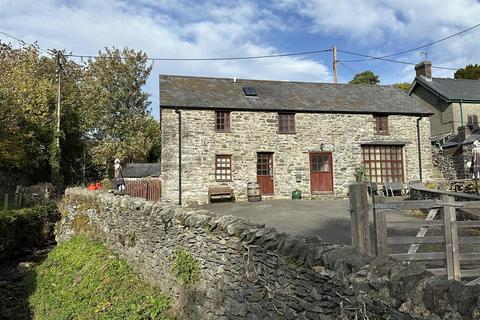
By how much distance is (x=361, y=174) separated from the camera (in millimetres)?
21172

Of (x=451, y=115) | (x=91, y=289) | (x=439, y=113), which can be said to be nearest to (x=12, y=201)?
(x=91, y=289)

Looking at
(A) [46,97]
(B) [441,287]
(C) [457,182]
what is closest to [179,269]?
(B) [441,287]

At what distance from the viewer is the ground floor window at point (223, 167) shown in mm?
19828

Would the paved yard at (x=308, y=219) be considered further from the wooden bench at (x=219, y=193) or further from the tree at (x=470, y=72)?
the tree at (x=470, y=72)

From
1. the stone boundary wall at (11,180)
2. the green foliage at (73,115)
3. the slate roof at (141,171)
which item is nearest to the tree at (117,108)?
the green foliage at (73,115)

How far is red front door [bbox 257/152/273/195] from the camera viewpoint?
66.6ft

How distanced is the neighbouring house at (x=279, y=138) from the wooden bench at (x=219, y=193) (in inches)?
13.2

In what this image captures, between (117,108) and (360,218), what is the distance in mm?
38648

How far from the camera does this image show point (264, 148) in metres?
20.5

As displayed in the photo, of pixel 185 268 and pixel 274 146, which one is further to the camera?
pixel 274 146

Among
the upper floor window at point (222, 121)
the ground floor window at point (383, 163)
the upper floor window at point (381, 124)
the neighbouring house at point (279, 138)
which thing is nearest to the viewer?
the neighbouring house at point (279, 138)

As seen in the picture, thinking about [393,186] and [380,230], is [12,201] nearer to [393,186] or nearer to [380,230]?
[380,230]

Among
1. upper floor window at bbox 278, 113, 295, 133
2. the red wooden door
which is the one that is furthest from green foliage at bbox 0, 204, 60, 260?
the red wooden door

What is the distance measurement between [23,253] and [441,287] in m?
17.2
